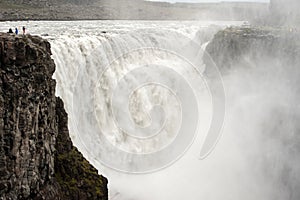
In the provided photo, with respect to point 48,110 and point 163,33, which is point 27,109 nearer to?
point 48,110

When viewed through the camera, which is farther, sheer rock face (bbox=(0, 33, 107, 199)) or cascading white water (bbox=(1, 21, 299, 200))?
cascading white water (bbox=(1, 21, 299, 200))

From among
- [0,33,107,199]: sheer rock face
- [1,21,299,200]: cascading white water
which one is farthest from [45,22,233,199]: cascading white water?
[0,33,107,199]: sheer rock face

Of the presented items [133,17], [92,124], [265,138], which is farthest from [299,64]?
[133,17]

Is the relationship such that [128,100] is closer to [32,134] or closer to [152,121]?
[152,121]

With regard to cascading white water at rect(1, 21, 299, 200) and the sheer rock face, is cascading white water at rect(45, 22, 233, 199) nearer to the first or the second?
cascading white water at rect(1, 21, 299, 200)

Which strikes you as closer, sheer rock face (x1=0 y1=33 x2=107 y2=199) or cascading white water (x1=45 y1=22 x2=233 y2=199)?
sheer rock face (x1=0 y1=33 x2=107 y2=199)

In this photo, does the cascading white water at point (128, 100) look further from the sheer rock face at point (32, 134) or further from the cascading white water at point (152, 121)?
the sheer rock face at point (32, 134)

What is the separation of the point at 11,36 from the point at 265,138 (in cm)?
1369

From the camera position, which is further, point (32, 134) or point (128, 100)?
point (128, 100)

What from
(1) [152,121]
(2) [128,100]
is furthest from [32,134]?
(1) [152,121]

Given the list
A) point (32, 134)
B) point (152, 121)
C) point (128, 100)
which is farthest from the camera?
point (152, 121)

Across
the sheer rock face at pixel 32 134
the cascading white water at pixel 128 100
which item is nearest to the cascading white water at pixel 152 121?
the cascading white water at pixel 128 100

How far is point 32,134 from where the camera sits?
9.84 meters

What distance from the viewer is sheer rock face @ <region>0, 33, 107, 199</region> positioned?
9.07 m
